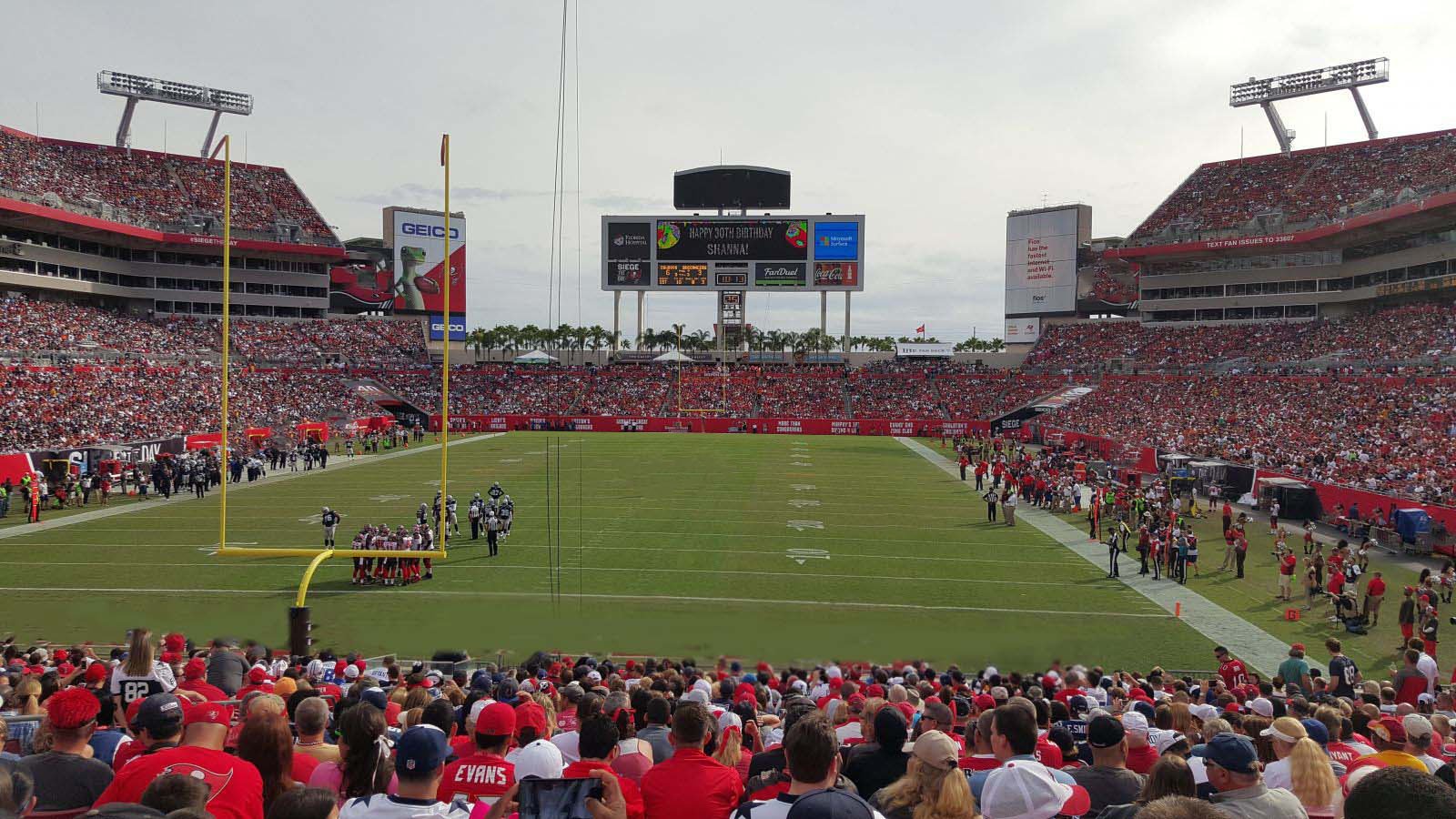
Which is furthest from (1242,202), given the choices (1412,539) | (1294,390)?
(1412,539)

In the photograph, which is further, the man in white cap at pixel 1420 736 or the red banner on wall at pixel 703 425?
the red banner on wall at pixel 703 425

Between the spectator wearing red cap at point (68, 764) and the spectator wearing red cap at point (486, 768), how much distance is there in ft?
4.43

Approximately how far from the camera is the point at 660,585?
57.6 feet

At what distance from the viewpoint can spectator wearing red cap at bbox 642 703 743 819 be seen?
3.87m

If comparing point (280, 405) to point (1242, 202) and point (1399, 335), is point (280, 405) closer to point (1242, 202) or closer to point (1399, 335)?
point (1399, 335)

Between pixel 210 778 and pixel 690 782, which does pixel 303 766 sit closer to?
pixel 210 778

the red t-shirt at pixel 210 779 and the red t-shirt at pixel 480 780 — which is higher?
the red t-shirt at pixel 210 779

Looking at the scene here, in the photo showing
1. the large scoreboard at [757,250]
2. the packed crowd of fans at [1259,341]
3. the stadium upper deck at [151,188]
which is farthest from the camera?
the large scoreboard at [757,250]

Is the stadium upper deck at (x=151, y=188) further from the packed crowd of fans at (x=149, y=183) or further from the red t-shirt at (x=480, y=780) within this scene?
the red t-shirt at (x=480, y=780)

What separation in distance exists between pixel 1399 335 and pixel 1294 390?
6939 millimetres

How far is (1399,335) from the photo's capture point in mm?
43062

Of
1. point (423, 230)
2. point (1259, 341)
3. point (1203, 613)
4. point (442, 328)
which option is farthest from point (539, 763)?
point (423, 230)

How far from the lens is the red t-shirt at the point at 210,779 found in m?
3.43

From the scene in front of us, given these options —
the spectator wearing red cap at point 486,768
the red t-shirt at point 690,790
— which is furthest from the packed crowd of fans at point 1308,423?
the spectator wearing red cap at point 486,768
